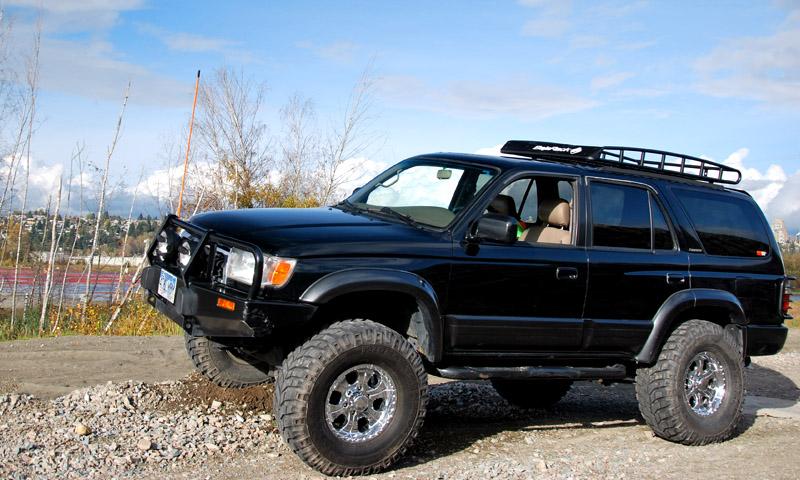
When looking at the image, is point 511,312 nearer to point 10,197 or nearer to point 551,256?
point 551,256

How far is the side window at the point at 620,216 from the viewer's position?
A: 5.89 m

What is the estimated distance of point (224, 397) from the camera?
609cm

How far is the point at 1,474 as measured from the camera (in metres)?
4.35

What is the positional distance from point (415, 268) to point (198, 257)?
54.0 inches

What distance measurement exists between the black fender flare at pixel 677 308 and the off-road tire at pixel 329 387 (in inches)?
80.5

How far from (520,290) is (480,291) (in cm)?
34

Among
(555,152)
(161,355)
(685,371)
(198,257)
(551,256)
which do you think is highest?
(555,152)

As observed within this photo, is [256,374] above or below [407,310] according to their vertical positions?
below

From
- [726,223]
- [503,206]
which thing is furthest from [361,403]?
[726,223]

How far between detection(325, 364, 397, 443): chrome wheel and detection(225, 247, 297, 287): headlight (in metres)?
0.71

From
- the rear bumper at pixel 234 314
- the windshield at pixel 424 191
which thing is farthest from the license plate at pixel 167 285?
the windshield at pixel 424 191

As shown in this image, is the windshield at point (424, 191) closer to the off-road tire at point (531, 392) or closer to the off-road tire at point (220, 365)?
the off-road tire at point (220, 365)

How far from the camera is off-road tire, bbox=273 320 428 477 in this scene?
4.52 meters

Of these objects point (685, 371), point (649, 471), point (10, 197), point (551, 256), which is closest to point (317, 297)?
point (551, 256)
